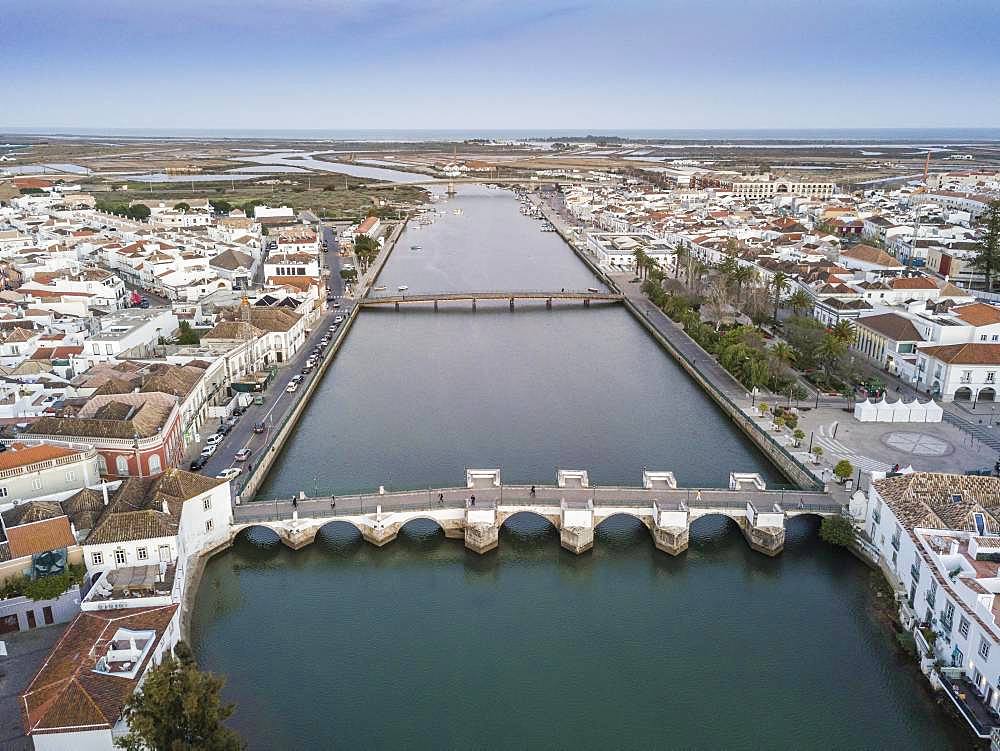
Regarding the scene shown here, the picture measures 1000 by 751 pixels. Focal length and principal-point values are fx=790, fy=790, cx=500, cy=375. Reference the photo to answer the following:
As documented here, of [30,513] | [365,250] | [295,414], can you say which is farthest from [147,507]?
[365,250]

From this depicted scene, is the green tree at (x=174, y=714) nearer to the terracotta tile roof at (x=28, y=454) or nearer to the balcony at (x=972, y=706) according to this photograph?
the terracotta tile roof at (x=28, y=454)

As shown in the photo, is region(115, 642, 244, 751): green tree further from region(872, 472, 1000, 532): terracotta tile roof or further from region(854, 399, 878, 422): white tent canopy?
region(854, 399, 878, 422): white tent canopy

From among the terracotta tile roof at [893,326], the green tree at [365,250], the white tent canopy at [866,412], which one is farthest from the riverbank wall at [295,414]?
the terracotta tile roof at [893,326]

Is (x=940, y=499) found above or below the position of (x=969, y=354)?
below

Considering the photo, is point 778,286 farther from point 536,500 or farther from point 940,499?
point 536,500

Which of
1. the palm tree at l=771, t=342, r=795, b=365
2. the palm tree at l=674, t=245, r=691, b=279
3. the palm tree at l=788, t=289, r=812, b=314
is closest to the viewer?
the palm tree at l=771, t=342, r=795, b=365

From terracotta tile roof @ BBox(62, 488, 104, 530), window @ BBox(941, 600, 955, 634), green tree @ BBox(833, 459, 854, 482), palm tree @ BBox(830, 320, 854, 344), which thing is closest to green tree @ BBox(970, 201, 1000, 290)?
palm tree @ BBox(830, 320, 854, 344)
